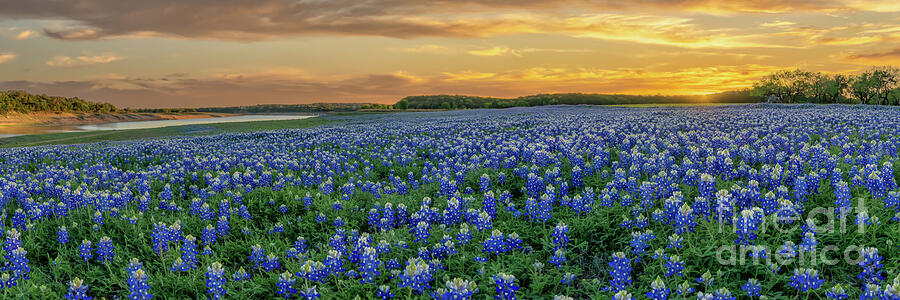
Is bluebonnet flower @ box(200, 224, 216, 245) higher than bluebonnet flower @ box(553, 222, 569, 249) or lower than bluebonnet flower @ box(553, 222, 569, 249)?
lower

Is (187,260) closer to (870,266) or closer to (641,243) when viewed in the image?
(641,243)

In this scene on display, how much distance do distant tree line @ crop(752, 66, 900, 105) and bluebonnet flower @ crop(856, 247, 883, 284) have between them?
111m

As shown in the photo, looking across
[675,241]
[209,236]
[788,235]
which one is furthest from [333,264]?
[788,235]

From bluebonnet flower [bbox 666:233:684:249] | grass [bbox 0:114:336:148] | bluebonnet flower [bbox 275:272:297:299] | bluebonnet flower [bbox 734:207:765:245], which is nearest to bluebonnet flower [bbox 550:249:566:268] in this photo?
bluebonnet flower [bbox 666:233:684:249]

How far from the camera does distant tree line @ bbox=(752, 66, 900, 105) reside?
93.3 m

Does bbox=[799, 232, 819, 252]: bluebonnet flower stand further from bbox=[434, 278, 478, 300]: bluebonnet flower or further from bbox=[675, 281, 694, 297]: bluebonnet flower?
bbox=[434, 278, 478, 300]: bluebonnet flower

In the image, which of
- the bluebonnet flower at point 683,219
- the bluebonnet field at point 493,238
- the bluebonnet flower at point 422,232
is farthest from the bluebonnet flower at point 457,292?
the bluebonnet flower at point 683,219

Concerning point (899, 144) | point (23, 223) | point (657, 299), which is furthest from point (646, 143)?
point (23, 223)

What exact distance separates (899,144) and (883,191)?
21.3 feet

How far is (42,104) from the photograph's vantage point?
11462 centimetres

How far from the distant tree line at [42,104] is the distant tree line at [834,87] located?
6176 inches

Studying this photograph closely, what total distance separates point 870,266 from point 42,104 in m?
151

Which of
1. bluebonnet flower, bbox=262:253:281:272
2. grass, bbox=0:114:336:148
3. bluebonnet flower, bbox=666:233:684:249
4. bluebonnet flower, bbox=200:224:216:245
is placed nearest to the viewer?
bluebonnet flower, bbox=666:233:684:249

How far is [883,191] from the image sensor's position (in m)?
6.09
